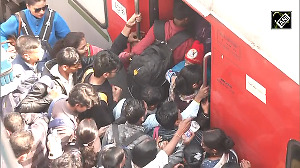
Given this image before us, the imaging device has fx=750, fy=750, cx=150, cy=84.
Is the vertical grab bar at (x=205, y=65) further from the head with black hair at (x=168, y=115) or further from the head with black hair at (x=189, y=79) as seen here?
the head with black hair at (x=168, y=115)

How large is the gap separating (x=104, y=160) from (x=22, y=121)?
2.15 feet

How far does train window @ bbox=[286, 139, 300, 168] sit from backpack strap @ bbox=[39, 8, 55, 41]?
2.40 m

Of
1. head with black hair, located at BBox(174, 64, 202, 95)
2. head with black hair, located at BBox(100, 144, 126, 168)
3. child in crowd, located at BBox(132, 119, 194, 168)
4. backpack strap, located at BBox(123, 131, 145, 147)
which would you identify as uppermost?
head with black hair, located at BBox(174, 64, 202, 95)

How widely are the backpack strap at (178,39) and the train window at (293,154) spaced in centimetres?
142

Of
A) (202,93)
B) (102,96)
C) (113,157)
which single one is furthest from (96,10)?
(113,157)

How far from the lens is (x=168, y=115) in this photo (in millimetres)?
5055

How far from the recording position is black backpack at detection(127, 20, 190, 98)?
5543 mm

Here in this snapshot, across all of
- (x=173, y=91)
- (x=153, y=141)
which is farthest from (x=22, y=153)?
(x=173, y=91)

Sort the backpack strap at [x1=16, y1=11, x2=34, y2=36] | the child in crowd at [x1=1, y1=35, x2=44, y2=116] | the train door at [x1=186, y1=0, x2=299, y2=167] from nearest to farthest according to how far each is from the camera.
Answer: the train door at [x1=186, y1=0, x2=299, y2=167], the child in crowd at [x1=1, y1=35, x2=44, y2=116], the backpack strap at [x1=16, y1=11, x2=34, y2=36]

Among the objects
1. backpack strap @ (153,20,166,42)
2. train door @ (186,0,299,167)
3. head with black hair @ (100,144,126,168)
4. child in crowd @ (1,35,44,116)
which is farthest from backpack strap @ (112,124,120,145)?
backpack strap @ (153,20,166,42)

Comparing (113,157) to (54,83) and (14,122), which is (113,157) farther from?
(54,83)

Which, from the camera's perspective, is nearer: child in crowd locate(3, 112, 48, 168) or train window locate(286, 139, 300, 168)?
train window locate(286, 139, 300, 168)

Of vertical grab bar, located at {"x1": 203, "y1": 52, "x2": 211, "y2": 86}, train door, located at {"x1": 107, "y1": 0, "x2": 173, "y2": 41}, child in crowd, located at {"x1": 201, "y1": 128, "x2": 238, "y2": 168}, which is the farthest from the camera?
train door, located at {"x1": 107, "y1": 0, "x2": 173, "y2": 41}

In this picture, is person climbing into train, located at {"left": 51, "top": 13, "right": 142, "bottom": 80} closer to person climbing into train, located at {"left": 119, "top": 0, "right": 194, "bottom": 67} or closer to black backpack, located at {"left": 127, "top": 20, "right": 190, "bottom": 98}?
person climbing into train, located at {"left": 119, "top": 0, "right": 194, "bottom": 67}
